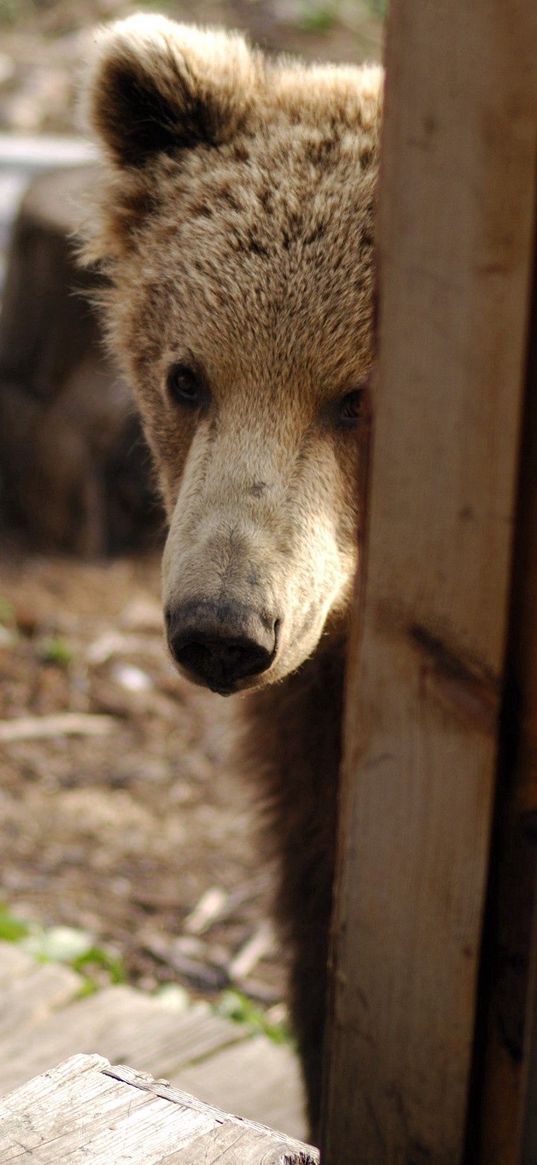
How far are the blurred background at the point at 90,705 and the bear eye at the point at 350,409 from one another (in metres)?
0.99

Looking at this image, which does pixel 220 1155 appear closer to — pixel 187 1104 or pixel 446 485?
pixel 187 1104

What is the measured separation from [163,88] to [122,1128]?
97.6 inches

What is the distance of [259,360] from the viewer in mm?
2725

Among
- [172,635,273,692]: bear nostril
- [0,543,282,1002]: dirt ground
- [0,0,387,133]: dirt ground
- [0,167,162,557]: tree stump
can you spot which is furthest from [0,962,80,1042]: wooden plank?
[0,0,387,133]: dirt ground

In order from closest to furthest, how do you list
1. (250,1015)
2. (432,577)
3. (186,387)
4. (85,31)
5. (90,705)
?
(432,577) < (186,387) < (250,1015) < (90,705) < (85,31)

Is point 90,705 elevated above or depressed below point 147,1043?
above

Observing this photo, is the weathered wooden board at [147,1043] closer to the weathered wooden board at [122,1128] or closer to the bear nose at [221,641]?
the bear nose at [221,641]

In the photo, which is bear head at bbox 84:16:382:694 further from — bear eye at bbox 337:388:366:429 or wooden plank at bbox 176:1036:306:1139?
wooden plank at bbox 176:1036:306:1139

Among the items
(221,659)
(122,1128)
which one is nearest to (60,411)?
(221,659)

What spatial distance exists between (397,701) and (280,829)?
1.80 meters

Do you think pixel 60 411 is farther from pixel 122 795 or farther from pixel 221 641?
pixel 221 641

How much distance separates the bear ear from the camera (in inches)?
126

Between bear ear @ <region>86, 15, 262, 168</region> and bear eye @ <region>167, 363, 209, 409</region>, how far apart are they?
2.23ft

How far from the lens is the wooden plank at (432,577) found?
124 cm
